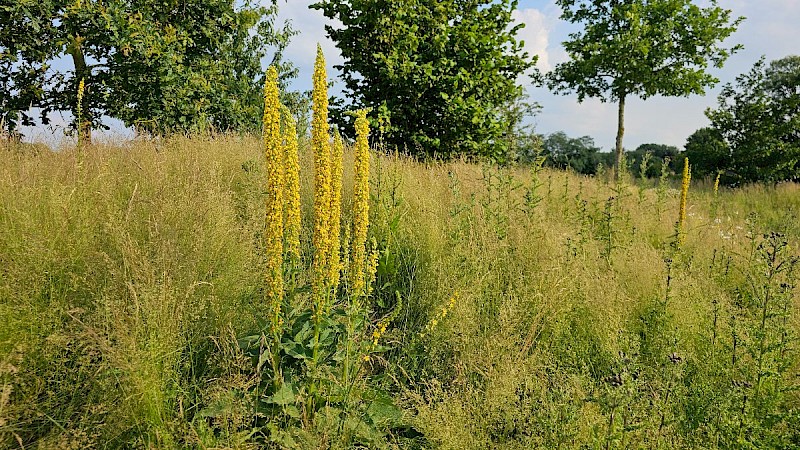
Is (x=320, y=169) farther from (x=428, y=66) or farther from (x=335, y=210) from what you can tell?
(x=428, y=66)

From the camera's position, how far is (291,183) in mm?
2689

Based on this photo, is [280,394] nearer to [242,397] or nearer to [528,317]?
[242,397]

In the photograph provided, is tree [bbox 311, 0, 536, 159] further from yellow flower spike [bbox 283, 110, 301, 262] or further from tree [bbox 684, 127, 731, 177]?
tree [bbox 684, 127, 731, 177]

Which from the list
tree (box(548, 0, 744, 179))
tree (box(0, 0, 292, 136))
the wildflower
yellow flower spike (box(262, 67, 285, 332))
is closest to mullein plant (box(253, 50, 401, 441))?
yellow flower spike (box(262, 67, 285, 332))

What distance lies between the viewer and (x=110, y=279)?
3.24m

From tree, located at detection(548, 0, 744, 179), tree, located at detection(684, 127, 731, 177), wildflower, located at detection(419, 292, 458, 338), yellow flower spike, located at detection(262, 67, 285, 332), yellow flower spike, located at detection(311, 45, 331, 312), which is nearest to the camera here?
Result: yellow flower spike, located at detection(262, 67, 285, 332)

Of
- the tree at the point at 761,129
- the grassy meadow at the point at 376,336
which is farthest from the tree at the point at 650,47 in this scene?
the grassy meadow at the point at 376,336

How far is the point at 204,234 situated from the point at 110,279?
74cm

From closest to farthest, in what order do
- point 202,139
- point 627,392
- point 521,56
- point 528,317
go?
1. point 627,392
2. point 528,317
3. point 202,139
4. point 521,56

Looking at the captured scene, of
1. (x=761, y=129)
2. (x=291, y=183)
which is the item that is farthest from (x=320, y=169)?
(x=761, y=129)

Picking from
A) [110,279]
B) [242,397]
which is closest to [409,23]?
[110,279]

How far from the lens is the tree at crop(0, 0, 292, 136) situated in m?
8.79

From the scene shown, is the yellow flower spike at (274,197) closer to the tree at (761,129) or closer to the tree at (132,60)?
the tree at (132,60)

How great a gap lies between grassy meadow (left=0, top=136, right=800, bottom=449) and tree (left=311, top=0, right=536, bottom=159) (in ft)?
14.8
